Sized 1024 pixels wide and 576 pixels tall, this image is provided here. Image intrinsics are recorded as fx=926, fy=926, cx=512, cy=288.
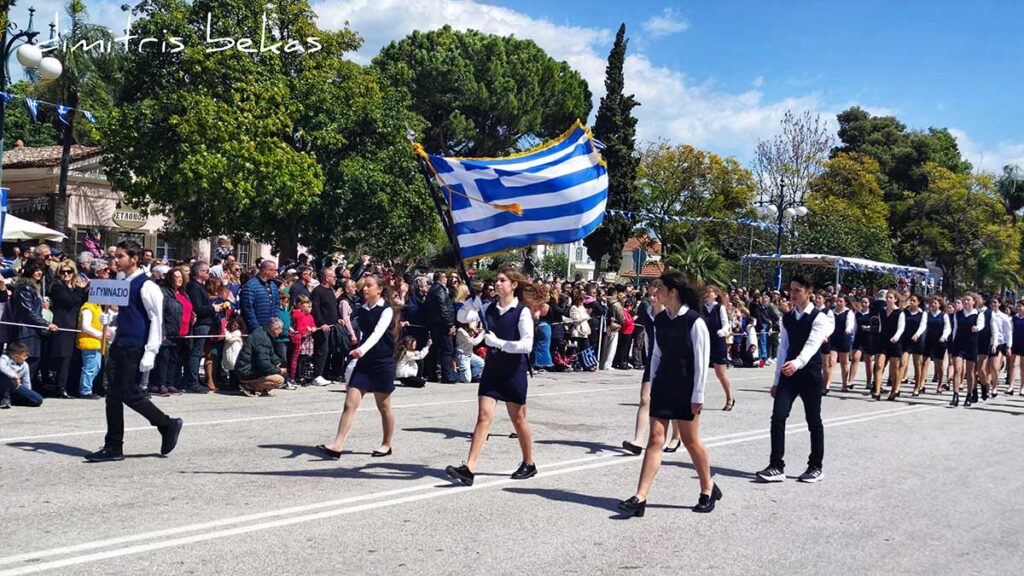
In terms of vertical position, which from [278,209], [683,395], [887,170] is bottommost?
[683,395]

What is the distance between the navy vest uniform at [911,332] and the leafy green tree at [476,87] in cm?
3240

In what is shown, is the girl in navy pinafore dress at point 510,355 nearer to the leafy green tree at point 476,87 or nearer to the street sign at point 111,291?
the street sign at point 111,291

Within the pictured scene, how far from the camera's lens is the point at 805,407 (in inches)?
337

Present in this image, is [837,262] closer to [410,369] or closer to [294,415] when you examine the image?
[410,369]

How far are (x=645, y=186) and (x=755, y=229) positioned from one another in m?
8.60

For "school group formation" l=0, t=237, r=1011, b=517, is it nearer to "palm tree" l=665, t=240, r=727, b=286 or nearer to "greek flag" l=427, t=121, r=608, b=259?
"greek flag" l=427, t=121, r=608, b=259

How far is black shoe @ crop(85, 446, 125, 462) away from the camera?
26.5 ft

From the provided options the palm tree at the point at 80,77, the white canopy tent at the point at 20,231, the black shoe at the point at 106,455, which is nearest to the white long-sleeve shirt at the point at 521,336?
the black shoe at the point at 106,455

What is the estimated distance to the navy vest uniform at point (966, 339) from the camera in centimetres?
1648

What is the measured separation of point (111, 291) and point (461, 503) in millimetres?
3854

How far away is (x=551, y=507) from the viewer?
704 cm

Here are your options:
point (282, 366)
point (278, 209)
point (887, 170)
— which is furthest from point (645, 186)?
point (282, 366)

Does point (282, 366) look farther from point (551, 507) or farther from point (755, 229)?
point (755, 229)

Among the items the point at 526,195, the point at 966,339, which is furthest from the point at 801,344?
the point at 966,339
